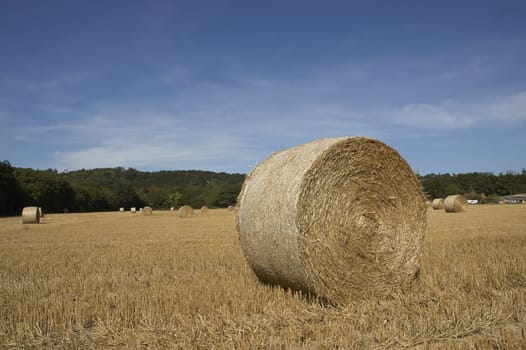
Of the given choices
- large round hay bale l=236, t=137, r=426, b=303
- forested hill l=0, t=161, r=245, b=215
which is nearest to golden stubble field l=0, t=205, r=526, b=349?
large round hay bale l=236, t=137, r=426, b=303

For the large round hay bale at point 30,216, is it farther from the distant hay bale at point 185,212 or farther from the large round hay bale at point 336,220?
the large round hay bale at point 336,220

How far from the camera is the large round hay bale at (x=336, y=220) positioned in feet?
17.8

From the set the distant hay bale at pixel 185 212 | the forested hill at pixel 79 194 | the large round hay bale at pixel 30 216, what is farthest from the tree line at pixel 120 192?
the large round hay bale at pixel 30 216

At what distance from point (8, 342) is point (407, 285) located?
15.1ft

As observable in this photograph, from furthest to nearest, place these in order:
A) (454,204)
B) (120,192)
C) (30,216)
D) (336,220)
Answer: (120,192) → (454,204) → (30,216) → (336,220)

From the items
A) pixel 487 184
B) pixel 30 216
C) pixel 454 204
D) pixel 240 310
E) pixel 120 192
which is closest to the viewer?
pixel 240 310

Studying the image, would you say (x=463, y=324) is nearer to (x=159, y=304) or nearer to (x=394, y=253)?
(x=394, y=253)

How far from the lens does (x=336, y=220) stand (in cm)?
570

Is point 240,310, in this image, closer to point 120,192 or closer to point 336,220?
point 336,220

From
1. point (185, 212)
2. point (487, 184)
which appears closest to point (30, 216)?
point (185, 212)

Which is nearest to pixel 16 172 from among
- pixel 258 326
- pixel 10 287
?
pixel 10 287

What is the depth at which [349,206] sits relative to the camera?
5.86 m

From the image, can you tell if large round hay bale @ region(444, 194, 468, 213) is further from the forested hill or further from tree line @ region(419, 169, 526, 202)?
tree line @ region(419, 169, 526, 202)

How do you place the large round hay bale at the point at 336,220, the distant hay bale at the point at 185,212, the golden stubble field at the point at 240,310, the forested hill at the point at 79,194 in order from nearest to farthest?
the golden stubble field at the point at 240,310 < the large round hay bale at the point at 336,220 < the distant hay bale at the point at 185,212 < the forested hill at the point at 79,194
